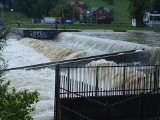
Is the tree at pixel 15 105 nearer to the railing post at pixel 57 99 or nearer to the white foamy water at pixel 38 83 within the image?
the railing post at pixel 57 99

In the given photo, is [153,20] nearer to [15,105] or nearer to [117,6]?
[15,105]

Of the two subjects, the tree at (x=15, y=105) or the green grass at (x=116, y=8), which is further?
the green grass at (x=116, y=8)

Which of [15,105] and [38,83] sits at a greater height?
[15,105]

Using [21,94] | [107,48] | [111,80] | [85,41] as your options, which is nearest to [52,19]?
[85,41]

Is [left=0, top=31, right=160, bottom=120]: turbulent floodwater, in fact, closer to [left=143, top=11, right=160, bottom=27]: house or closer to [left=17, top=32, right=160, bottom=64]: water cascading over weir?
[left=17, top=32, right=160, bottom=64]: water cascading over weir

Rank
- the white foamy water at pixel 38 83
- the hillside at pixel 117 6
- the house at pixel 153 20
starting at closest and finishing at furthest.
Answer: the white foamy water at pixel 38 83 < the house at pixel 153 20 < the hillside at pixel 117 6

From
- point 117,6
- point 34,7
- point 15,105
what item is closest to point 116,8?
point 117,6

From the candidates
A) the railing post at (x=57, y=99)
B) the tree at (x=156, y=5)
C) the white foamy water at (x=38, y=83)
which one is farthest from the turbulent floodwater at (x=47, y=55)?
the tree at (x=156, y=5)

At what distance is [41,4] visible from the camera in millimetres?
128250

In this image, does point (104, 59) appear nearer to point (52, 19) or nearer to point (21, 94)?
point (21, 94)

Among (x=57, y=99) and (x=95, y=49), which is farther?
(x=95, y=49)

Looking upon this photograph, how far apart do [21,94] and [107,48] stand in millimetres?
28513

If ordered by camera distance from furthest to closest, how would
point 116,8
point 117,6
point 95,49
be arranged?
1. point 117,6
2. point 116,8
3. point 95,49

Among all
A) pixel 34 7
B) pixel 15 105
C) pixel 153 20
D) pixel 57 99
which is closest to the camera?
pixel 15 105
